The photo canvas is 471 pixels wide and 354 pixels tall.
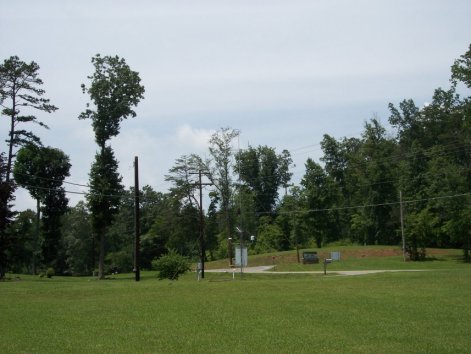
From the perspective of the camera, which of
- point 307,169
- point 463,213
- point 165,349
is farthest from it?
point 307,169

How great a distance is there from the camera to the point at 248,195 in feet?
273

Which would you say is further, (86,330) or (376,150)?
(376,150)

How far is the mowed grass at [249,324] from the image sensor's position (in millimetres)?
10578

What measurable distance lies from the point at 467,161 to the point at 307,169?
23.1 metres

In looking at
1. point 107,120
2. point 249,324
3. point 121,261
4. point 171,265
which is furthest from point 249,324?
point 121,261

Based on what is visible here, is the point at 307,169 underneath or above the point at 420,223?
above

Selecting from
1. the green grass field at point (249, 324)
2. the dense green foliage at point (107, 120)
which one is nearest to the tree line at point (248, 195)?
the dense green foliage at point (107, 120)

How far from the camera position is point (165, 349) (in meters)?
10.4

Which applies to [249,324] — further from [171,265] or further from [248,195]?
[248,195]

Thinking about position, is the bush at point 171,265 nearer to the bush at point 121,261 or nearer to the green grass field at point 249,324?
the green grass field at point 249,324

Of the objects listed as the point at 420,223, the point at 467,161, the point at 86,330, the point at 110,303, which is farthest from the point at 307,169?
the point at 86,330

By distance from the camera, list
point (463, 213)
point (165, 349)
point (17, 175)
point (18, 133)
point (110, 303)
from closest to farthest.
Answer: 1. point (165, 349)
2. point (110, 303)
3. point (18, 133)
4. point (463, 213)
5. point (17, 175)

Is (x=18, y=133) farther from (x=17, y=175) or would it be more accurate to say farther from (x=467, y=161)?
(x=467, y=161)

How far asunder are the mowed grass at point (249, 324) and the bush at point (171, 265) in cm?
1768
